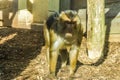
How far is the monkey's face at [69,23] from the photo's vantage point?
524 centimetres

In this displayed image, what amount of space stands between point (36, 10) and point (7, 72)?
4499mm

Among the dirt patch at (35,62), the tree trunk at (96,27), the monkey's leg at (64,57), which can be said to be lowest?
the dirt patch at (35,62)

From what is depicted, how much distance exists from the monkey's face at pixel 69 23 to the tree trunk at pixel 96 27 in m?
1.32

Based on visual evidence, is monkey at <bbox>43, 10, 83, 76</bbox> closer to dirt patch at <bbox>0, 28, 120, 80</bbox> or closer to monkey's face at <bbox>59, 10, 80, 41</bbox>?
monkey's face at <bbox>59, 10, 80, 41</bbox>

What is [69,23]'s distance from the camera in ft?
17.3

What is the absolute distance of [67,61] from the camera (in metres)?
6.88

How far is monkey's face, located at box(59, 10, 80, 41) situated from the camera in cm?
524

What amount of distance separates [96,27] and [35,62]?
138cm

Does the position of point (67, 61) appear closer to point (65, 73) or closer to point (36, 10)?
point (65, 73)

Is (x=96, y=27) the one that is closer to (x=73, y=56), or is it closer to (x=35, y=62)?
(x=73, y=56)

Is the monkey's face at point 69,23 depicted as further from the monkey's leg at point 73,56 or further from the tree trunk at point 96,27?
the tree trunk at point 96,27

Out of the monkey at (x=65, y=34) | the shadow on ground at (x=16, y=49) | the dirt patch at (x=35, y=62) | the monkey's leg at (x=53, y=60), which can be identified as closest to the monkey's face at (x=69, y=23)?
the monkey at (x=65, y=34)

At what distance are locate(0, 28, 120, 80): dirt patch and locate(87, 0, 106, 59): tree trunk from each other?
275 millimetres

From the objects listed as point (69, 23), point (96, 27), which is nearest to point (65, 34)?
point (69, 23)
